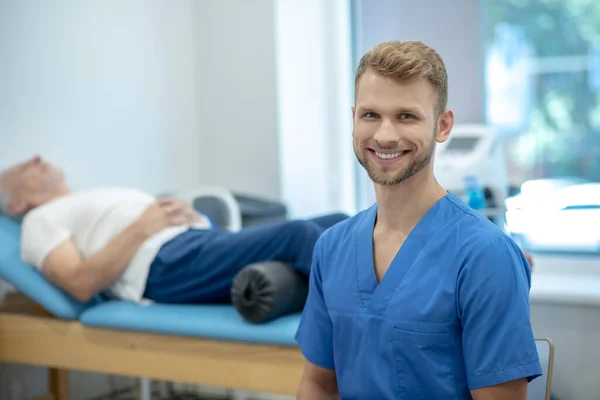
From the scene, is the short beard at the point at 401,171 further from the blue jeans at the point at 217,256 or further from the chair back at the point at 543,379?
the blue jeans at the point at 217,256

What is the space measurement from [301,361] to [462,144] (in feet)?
3.54

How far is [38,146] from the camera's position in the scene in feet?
9.12

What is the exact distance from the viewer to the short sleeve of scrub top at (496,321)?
105 centimetres

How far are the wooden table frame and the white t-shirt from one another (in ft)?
0.64

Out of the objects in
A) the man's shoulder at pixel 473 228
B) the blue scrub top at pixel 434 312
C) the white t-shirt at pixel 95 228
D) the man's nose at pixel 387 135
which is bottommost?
the white t-shirt at pixel 95 228

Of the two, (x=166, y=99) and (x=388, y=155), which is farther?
(x=166, y=99)

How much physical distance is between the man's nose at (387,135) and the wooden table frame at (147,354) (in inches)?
38.5

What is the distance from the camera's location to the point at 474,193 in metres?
2.37

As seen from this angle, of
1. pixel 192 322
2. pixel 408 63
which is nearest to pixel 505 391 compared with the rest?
pixel 408 63

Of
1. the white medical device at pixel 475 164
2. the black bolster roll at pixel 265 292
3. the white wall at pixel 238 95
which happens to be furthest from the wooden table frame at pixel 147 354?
the white wall at pixel 238 95

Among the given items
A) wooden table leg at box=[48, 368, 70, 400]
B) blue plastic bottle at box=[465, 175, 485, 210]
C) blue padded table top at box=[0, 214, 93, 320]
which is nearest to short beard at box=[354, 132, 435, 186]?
blue plastic bottle at box=[465, 175, 485, 210]

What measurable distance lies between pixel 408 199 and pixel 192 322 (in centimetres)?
111

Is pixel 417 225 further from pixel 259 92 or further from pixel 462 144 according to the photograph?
pixel 259 92

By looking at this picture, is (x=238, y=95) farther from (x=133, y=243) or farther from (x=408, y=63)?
(x=408, y=63)
